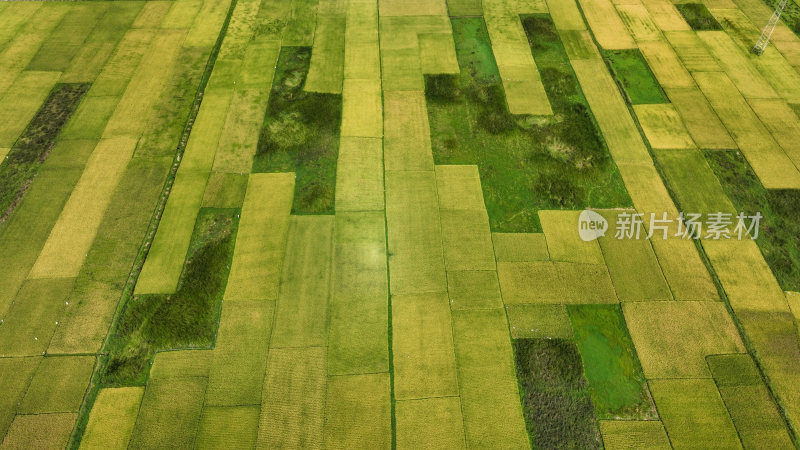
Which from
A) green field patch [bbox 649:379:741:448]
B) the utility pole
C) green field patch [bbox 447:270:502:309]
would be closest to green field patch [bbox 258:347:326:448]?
green field patch [bbox 447:270:502:309]

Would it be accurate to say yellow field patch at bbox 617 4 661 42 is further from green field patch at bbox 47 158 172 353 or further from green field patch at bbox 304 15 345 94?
green field patch at bbox 47 158 172 353

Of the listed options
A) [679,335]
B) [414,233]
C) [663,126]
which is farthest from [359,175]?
[663,126]

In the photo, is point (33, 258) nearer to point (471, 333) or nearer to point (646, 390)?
point (471, 333)

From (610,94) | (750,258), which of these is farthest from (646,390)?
(610,94)

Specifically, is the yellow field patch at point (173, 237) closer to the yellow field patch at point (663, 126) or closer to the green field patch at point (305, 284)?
the green field patch at point (305, 284)

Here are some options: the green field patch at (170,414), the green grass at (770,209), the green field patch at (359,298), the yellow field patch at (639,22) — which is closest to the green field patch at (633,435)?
the green field patch at (359,298)
